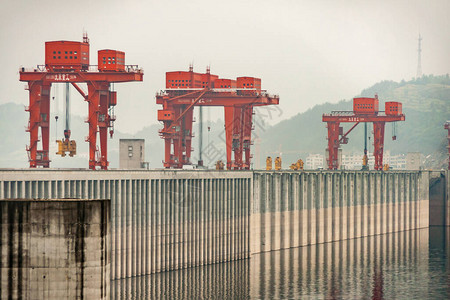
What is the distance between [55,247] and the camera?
50.3 meters

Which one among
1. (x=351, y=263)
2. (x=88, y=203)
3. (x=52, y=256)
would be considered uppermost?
(x=88, y=203)

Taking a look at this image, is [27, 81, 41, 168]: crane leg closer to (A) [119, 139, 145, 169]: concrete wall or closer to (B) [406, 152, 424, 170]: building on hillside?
(A) [119, 139, 145, 169]: concrete wall

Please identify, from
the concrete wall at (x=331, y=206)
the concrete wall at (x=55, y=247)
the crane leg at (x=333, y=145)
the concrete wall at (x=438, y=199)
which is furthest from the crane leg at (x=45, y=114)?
the concrete wall at (x=438, y=199)

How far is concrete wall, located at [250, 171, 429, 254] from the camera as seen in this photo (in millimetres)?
112188

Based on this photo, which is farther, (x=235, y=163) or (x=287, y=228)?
(x=235, y=163)

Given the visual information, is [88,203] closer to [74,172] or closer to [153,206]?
[74,172]

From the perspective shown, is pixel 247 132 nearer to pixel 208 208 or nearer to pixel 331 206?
pixel 331 206

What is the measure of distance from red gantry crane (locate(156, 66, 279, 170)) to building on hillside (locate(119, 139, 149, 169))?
2616 cm

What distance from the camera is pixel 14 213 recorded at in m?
50.6

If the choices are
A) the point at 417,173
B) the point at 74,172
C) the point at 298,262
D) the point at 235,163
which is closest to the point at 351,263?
the point at 298,262

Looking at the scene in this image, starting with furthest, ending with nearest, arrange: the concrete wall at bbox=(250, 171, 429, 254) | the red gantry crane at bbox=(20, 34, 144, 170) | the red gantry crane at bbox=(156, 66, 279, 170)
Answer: the red gantry crane at bbox=(156, 66, 279, 170) < the concrete wall at bbox=(250, 171, 429, 254) < the red gantry crane at bbox=(20, 34, 144, 170)

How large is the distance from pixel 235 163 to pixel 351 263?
31314 millimetres

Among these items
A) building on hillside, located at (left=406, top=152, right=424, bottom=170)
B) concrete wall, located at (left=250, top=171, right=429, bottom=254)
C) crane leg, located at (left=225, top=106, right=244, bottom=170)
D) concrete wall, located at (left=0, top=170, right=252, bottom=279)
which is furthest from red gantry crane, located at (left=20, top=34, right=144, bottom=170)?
building on hillside, located at (left=406, top=152, right=424, bottom=170)

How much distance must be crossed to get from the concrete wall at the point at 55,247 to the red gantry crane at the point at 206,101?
7950 cm
